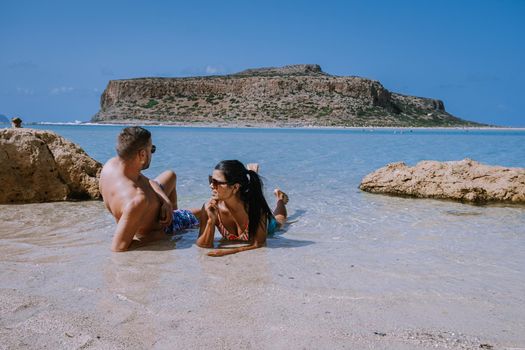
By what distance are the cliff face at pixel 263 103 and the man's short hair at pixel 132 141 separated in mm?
62274

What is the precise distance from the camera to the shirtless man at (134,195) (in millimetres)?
4332

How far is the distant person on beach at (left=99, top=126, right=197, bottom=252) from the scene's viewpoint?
14.2 feet

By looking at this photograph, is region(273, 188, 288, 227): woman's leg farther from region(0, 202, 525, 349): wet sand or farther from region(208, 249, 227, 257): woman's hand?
region(208, 249, 227, 257): woman's hand

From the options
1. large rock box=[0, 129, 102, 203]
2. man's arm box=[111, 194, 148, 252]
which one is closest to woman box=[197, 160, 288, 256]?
man's arm box=[111, 194, 148, 252]

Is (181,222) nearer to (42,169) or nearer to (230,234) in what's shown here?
(230,234)

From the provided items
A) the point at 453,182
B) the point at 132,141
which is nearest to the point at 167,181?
the point at 132,141

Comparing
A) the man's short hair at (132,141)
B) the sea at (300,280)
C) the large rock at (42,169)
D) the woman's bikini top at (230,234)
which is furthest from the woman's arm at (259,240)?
the large rock at (42,169)

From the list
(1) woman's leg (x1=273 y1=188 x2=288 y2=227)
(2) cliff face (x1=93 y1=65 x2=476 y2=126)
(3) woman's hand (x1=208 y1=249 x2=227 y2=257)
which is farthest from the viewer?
(2) cliff face (x1=93 y1=65 x2=476 y2=126)

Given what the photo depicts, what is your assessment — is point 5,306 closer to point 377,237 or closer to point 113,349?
point 113,349

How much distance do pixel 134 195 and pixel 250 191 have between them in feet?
3.32

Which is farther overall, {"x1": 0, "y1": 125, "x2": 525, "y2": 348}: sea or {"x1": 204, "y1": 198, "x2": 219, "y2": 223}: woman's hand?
{"x1": 204, "y1": 198, "x2": 219, "y2": 223}: woman's hand

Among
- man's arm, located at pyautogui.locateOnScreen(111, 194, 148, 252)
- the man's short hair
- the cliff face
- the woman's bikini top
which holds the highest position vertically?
the cliff face

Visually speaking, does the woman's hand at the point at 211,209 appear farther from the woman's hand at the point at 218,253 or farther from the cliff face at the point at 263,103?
the cliff face at the point at 263,103

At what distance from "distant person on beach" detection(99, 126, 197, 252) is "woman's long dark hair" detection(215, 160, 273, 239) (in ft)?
2.18
